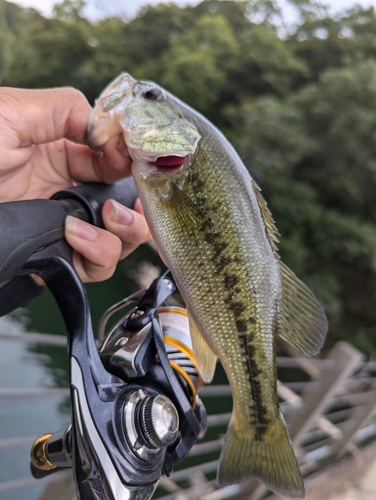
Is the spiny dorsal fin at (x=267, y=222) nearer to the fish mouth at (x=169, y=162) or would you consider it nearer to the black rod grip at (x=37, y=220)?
the fish mouth at (x=169, y=162)

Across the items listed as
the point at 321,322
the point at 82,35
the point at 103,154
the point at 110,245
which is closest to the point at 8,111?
the point at 103,154

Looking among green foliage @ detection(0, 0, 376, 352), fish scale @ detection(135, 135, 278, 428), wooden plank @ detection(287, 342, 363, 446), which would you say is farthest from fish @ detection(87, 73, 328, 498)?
green foliage @ detection(0, 0, 376, 352)

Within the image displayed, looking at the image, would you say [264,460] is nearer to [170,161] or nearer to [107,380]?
[107,380]

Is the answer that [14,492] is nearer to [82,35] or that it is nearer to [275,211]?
[275,211]

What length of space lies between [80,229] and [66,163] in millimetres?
492

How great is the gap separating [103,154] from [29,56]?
65.0 ft

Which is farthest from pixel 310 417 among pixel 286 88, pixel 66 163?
pixel 286 88

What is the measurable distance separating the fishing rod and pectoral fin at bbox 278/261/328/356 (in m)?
0.28

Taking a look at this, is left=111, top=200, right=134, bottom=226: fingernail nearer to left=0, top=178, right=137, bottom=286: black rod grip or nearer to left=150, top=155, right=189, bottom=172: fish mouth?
left=0, top=178, right=137, bottom=286: black rod grip

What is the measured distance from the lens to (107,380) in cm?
74

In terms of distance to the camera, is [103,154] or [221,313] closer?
[221,313]

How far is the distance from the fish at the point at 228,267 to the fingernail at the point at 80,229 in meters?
0.17

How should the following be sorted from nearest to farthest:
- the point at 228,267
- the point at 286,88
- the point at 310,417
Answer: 1. the point at 228,267
2. the point at 310,417
3. the point at 286,88

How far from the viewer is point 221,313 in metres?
1.06
